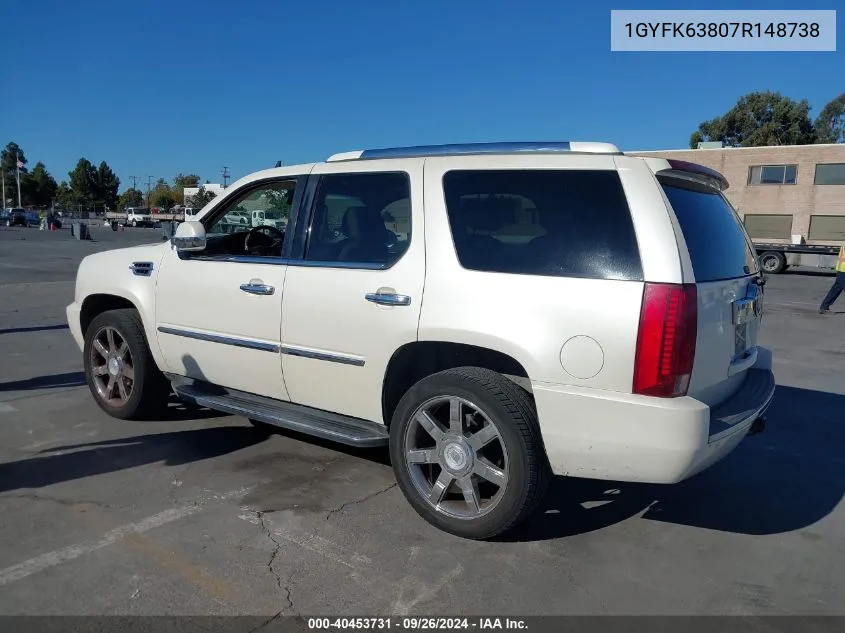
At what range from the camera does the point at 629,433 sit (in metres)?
2.89

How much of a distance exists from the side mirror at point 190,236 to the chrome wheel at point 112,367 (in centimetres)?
107

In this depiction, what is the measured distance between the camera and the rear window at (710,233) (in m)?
3.11

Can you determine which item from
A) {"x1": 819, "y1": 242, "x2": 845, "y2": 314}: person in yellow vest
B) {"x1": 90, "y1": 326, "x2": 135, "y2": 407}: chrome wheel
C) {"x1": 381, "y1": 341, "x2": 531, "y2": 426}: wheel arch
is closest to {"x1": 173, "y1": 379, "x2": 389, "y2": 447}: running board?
{"x1": 381, "y1": 341, "x2": 531, "y2": 426}: wheel arch

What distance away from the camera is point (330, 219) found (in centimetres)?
405

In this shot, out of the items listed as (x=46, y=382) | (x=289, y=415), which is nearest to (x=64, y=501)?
(x=289, y=415)

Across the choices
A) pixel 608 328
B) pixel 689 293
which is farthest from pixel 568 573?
pixel 689 293

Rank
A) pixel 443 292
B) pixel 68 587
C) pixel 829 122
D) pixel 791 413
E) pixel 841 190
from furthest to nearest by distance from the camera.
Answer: pixel 829 122, pixel 841 190, pixel 791 413, pixel 443 292, pixel 68 587

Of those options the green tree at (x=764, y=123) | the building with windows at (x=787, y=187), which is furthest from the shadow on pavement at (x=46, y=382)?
the green tree at (x=764, y=123)

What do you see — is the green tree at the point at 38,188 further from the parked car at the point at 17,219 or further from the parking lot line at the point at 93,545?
the parking lot line at the point at 93,545

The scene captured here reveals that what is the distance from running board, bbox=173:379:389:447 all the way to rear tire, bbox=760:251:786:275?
1085 inches

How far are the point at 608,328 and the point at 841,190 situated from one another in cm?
4142

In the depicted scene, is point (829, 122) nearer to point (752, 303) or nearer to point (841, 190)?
point (841, 190)

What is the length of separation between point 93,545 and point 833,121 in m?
91.5
